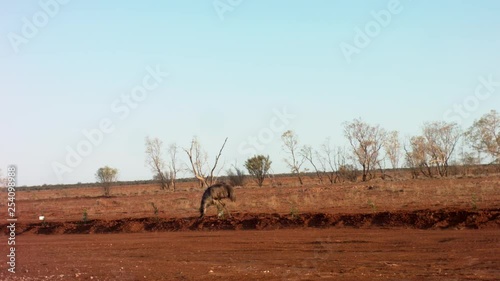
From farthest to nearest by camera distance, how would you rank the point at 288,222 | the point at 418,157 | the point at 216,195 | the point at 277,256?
the point at 418,157 → the point at 216,195 → the point at 288,222 → the point at 277,256

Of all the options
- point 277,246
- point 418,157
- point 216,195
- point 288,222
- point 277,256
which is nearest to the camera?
point 277,256

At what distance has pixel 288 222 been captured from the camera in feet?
68.6

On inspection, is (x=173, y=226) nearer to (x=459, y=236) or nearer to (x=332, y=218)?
(x=332, y=218)

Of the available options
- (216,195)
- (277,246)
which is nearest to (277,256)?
(277,246)

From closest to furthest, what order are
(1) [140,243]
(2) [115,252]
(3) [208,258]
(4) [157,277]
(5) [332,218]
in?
(4) [157,277]
(3) [208,258]
(2) [115,252]
(1) [140,243]
(5) [332,218]

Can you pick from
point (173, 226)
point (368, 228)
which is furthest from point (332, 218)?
point (173, 226)

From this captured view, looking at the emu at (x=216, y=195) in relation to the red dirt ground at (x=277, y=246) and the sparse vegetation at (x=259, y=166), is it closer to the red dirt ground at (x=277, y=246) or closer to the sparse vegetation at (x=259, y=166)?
the red dirt ground at (x=277, y=246)

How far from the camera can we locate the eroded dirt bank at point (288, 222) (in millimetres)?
18188

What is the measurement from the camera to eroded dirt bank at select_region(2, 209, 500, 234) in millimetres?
18188

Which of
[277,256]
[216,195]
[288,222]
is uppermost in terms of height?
[216,195]

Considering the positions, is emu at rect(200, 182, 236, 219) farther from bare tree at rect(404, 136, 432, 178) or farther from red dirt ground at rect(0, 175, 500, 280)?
bare tree at rect(404, 136, 432, 178)

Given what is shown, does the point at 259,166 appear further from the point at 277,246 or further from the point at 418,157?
the point at 277,246

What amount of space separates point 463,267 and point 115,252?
10551 millimetres

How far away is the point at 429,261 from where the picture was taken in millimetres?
12258
